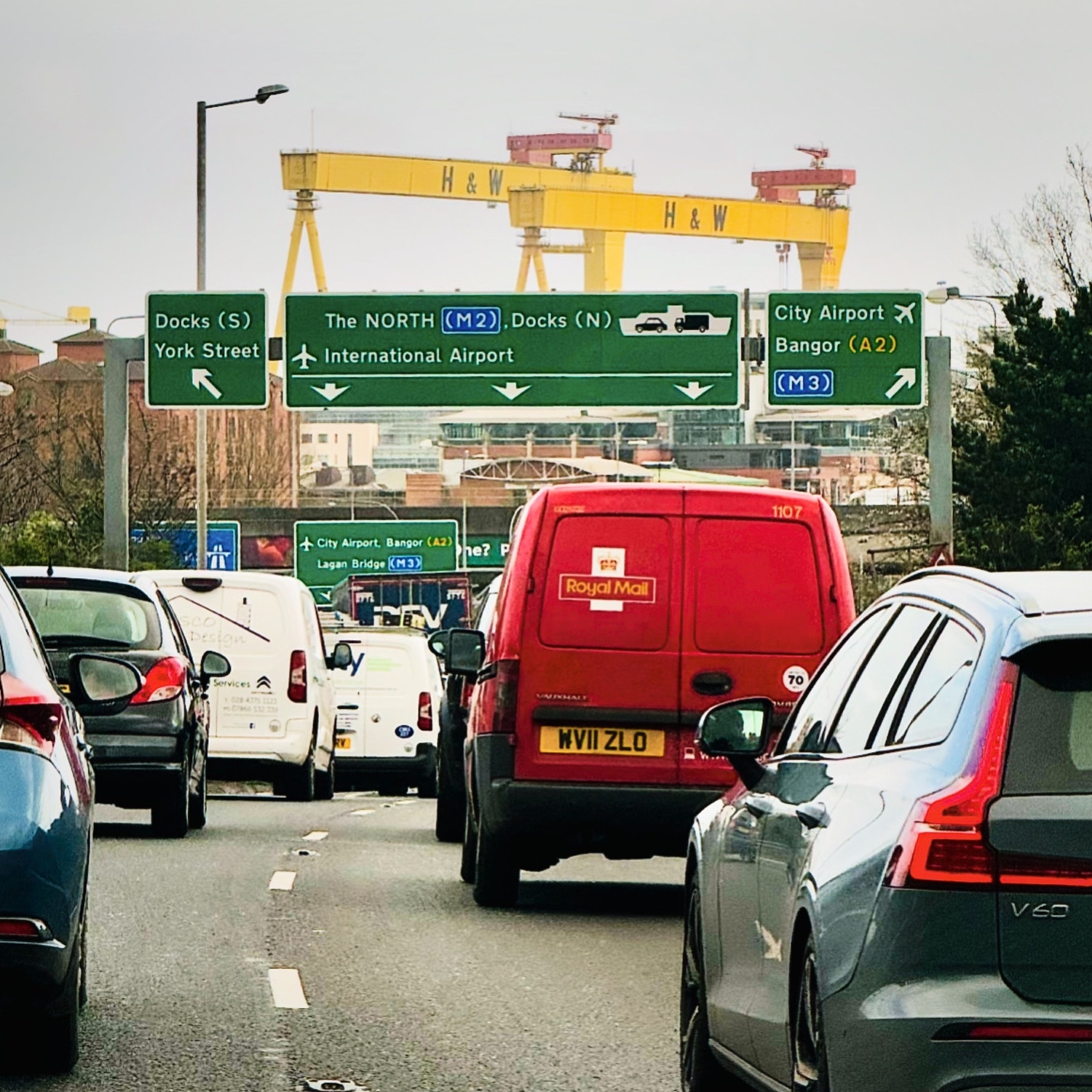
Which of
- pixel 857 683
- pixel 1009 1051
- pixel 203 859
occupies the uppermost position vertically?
pixel 857 683

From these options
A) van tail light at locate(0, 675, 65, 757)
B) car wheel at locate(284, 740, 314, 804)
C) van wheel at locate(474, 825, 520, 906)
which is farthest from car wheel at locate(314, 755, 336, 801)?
van tail light at locate(0, 675, 65, 757)

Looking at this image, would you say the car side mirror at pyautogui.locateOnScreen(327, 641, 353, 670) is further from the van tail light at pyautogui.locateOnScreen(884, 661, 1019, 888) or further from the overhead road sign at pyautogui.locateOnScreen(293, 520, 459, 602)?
the overhead road sign at pyautogui.locateOnScreen(293, 520, 459, 602)

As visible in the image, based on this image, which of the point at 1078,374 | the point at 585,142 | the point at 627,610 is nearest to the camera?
the point at 627,610

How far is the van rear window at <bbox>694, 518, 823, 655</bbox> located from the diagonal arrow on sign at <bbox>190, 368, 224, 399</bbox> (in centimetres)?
2388

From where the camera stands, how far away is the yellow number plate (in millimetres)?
13109

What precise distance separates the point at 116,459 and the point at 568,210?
83.6 meters

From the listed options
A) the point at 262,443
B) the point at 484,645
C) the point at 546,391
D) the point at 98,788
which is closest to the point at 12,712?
the point at 484,645

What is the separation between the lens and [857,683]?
6.66m

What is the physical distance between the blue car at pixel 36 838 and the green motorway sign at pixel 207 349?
2855cm

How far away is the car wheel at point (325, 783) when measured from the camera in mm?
27938

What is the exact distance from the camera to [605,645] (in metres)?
13.1

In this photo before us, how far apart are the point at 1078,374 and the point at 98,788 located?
4913cm

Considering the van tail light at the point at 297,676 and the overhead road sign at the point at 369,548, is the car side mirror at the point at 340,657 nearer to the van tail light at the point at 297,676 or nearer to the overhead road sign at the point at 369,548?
the van tail light at the point at 297,676

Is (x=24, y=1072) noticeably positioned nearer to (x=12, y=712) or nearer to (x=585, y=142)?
(x=12, y=712)
